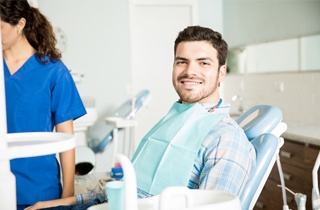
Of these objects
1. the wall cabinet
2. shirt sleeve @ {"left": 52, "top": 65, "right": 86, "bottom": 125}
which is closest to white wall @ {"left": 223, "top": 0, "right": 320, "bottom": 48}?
the wall cabinet

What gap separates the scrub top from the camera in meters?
1.14

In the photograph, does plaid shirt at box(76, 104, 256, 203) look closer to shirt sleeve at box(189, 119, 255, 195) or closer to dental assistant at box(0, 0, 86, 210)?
shirt sleeve at box(189, 119, 255, 195)

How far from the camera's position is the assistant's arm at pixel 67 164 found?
1.19 metres

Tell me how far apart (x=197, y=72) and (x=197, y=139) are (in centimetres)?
27

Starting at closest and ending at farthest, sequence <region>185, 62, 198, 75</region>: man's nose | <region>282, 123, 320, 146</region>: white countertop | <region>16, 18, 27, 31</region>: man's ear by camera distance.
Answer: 1. <region>16, 18, 27, 31</region>: man's ear
2. <region>185, 62, 198, 75</region>: man's nose
3. <region>282, 123, 320, 146</region>: white countertop

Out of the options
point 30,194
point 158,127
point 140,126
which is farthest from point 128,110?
point 30,194

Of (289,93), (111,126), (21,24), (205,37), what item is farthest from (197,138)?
(111,126)

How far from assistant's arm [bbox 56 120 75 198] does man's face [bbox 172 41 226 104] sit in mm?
418

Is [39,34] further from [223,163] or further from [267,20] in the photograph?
[267,20]

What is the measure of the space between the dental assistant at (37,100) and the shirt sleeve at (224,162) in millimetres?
402

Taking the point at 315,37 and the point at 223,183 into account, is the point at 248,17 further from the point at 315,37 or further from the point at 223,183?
the point at 223,183

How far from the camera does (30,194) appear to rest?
1.17 m

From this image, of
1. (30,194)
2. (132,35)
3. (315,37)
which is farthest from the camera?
(132,35)

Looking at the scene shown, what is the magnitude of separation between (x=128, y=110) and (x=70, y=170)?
2.21 m
